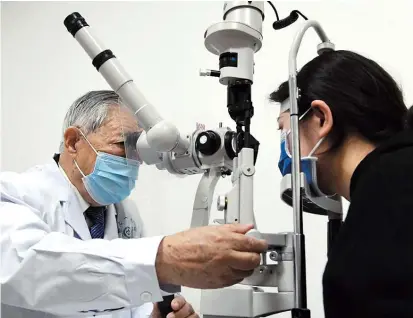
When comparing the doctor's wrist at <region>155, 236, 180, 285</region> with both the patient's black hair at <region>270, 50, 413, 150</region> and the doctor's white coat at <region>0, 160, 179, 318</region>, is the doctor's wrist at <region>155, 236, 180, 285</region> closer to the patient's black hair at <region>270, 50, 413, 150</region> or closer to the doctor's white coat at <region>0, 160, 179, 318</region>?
the doctor's white coat at <region>0, 160, 179, 318</region>

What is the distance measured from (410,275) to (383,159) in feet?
0.64

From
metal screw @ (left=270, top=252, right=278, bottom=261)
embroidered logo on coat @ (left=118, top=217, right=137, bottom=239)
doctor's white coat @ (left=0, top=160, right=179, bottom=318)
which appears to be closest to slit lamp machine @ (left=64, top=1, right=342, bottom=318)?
metal screw @ (left=270, top=252, right=278, bottom=261)

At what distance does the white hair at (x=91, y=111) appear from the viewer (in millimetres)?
1299

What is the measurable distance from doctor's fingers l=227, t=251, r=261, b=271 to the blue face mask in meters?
0.53

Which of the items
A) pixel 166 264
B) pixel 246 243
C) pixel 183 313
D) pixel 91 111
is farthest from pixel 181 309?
pixel 91 111

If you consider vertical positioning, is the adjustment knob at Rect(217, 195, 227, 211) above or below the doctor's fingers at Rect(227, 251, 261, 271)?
above

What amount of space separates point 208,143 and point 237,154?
0.27 feet

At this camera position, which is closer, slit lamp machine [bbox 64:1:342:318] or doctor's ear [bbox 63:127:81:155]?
slit lamp machine [bbox 64:1:342:318]

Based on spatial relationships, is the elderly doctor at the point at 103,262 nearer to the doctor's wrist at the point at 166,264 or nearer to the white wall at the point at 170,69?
the doctor's wrist at the point at 166,264

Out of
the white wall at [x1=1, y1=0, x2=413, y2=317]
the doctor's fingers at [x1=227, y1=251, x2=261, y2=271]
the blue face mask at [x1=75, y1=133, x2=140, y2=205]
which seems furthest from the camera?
the white wall at [x1=1, y1=0, x2=413, y2=317]

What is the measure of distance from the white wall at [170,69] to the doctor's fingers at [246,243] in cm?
33

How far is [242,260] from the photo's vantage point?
2.51ft

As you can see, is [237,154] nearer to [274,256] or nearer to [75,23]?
[274,256]

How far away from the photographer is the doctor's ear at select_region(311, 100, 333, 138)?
2.90ft
